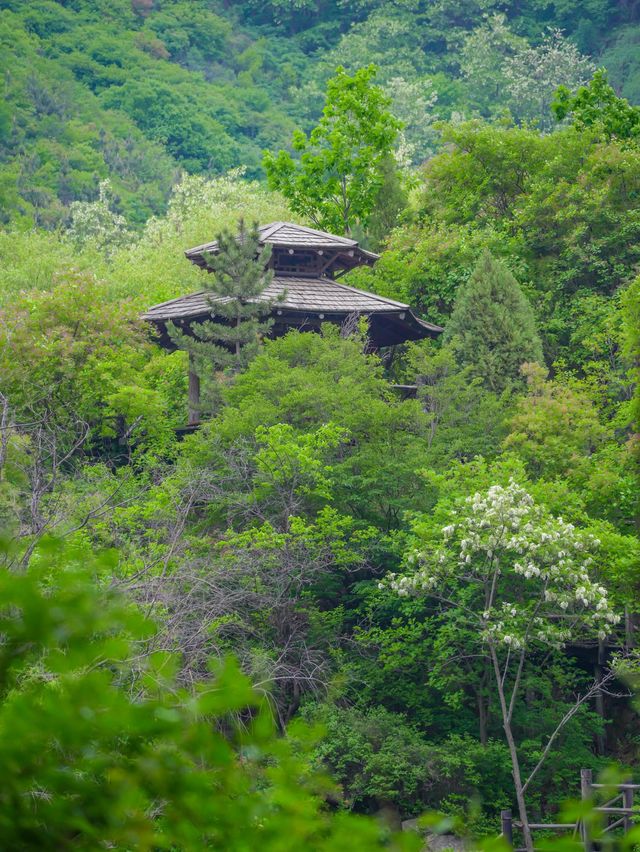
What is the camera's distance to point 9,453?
1781 centimetres

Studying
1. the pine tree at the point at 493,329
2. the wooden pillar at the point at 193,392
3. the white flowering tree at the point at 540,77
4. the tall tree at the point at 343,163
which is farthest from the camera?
the white flowering tree at the point at 540,77

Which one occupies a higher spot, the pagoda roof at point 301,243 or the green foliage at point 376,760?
the pagoda roof at point 301,243

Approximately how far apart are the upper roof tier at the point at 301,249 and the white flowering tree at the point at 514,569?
11.2 m

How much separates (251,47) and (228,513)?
7887 cm

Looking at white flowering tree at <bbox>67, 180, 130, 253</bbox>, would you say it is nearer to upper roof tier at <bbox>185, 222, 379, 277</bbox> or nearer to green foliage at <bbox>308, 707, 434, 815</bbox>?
upper roof tier at <bbox>185, 222, 379, 277</bbox>

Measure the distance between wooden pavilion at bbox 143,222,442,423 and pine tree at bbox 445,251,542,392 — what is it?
1374mm

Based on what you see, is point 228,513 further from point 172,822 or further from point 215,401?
point 172,822

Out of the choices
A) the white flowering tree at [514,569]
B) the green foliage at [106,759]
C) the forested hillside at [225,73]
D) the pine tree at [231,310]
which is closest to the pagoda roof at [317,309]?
the pine tree at [231,310]

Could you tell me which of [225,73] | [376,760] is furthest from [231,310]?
[225,73]

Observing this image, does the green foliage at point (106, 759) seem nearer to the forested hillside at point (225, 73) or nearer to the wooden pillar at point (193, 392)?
the wooden pillar at point (193, 392)

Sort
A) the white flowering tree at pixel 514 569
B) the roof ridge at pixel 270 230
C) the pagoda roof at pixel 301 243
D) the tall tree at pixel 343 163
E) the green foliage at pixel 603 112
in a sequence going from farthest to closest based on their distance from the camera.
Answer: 1. the tall tree at pixel 343 163
2. the green foliage at pixel 603 112
3. the roof ridge at pixel 270 230
4. the pagoda roof at pixel 301 243
5. the white flowering tree at pixel 514 569

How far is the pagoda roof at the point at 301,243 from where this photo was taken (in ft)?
88.3

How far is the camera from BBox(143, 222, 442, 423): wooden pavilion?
2481 centimetres

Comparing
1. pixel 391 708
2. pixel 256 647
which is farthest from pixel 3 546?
pixel 391 708
